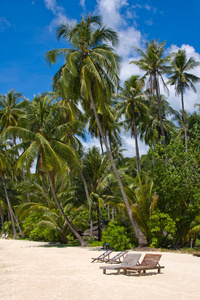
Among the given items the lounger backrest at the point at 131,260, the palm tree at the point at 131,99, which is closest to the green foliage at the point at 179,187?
the palm tree at the point at 131,99

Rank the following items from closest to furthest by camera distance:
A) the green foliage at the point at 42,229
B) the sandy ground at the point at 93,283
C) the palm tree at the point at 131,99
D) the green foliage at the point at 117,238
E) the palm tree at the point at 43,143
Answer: the sandy ground at the point at 93,283, the green foliage at the point at 117,238, the palm tree at the point at 43,143, the green foliage at the point at 42,229, the palm tree at the point at 131,99

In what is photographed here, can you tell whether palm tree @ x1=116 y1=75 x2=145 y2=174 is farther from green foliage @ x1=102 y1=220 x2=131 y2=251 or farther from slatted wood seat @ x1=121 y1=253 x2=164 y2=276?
slatted wood seat @ x1=121 y1=253 x2=164 y2=276

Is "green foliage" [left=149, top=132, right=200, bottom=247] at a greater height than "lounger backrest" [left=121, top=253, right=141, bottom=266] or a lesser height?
greater

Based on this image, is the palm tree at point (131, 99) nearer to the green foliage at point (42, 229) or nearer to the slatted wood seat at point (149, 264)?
the green foliage at point (42, 229)

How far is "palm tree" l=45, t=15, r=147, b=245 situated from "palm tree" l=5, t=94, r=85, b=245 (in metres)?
2.21

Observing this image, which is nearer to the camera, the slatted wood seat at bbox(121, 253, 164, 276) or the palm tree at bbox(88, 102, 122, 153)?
the slatted wood seat at bbox(121, 253, 164, 276)

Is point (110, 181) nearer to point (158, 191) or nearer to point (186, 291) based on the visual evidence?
point (158, 191)

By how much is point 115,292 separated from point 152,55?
19.0 m

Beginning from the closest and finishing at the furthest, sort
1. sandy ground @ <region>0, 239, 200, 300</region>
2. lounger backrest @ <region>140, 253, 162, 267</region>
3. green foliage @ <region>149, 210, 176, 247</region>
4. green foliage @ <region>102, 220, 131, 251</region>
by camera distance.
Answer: sandy ground @ <region>0, 239, 200, 300</region> < lounger backrest @ <region>140, 253, 162, 267</region> < green foliage @ <region>149, 210, 176, 247</region> < green foliage @ <region>102, 220, 131, 251</region>

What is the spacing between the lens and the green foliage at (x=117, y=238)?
55.3 feet

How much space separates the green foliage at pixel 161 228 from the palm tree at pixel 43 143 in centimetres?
525

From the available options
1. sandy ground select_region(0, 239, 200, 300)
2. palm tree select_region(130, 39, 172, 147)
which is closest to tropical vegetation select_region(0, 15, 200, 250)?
palm tree select_region(130, 39, 172, 147)

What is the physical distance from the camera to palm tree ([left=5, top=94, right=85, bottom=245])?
18.0 meters

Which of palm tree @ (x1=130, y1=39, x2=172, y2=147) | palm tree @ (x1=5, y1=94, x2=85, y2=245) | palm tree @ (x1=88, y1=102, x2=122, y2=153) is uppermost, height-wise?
palm tree @ (x1=130, y1=39, x2=172, y2=147)
